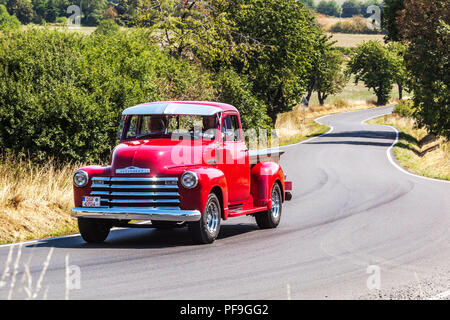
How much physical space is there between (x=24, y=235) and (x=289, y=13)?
3795 cm

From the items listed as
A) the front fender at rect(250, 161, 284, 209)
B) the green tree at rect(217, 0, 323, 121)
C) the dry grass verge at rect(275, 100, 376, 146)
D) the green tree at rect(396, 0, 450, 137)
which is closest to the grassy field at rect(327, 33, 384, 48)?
the dry grass verge at rect(275, 100, 376, 146)

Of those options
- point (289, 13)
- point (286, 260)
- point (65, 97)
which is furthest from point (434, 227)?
point (289, 13)

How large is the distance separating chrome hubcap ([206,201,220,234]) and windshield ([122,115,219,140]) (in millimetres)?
1337

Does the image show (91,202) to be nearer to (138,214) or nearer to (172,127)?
Result: (138,214)

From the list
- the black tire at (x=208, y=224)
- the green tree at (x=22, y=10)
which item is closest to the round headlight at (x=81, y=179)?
the black tire at (x=208, y=224)

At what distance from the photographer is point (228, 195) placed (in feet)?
39.8

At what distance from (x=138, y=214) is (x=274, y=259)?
2116mm

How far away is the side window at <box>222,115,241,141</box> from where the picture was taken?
41.2 feet

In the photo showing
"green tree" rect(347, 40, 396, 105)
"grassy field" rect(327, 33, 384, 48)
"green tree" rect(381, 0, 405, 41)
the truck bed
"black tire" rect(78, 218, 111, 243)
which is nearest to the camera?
"black tire" rect(78, 218, 111, 243)

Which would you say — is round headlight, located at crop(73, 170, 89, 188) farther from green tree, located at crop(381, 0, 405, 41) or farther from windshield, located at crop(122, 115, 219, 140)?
green tree, located at crop(381, 0, 405, 41)

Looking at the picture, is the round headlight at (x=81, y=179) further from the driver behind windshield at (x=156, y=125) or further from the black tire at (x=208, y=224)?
the black tire at (x=208, y=224)

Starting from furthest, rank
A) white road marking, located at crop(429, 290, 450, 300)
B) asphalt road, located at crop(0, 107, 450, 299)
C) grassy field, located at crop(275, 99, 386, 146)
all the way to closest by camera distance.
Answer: grassy field, located at crop(275, 99, 386, 146) → asphalt road, located at crop(0, 107, 450, 299) → white road marking, located at crop(429, 290, 450, 300)

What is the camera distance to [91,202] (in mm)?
11211

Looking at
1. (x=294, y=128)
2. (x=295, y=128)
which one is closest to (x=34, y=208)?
(x=294, y=128)
